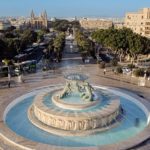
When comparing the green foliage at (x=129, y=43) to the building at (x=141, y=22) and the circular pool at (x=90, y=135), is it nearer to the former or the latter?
the circular pool at (x=90, y=135)

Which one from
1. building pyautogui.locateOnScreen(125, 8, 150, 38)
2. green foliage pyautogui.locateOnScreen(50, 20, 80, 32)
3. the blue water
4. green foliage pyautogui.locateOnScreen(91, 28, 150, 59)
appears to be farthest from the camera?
green foliage pyautogui.locateOnScreen(50, 20, 80, 32)

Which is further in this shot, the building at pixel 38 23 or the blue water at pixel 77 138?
the building at pixel 38 23

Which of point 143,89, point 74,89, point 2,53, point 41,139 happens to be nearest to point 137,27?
point 2,53

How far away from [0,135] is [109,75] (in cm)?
2055

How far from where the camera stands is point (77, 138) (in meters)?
16.0

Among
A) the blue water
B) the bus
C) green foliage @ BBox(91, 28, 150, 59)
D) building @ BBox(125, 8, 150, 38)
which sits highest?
building @ BBox(125, 8, 150, 38)

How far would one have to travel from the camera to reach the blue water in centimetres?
1560

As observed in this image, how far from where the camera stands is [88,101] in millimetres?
19172

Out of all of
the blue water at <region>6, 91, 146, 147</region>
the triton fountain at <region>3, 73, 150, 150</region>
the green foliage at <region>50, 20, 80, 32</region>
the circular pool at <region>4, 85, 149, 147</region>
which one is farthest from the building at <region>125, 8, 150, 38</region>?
the green foliage at <region>50, 20, 80, 32</region>

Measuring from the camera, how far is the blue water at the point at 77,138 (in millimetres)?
15602

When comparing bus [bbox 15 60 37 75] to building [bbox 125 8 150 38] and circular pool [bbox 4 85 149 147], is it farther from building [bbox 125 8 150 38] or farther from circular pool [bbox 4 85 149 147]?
building [bbox 125 8 150 38]

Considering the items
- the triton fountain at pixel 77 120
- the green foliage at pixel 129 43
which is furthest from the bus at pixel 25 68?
the green foliage at pixel 129 43

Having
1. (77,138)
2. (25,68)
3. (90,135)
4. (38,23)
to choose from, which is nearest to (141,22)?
(25,68)

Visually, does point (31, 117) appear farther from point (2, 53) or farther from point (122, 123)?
point (2, 53)
